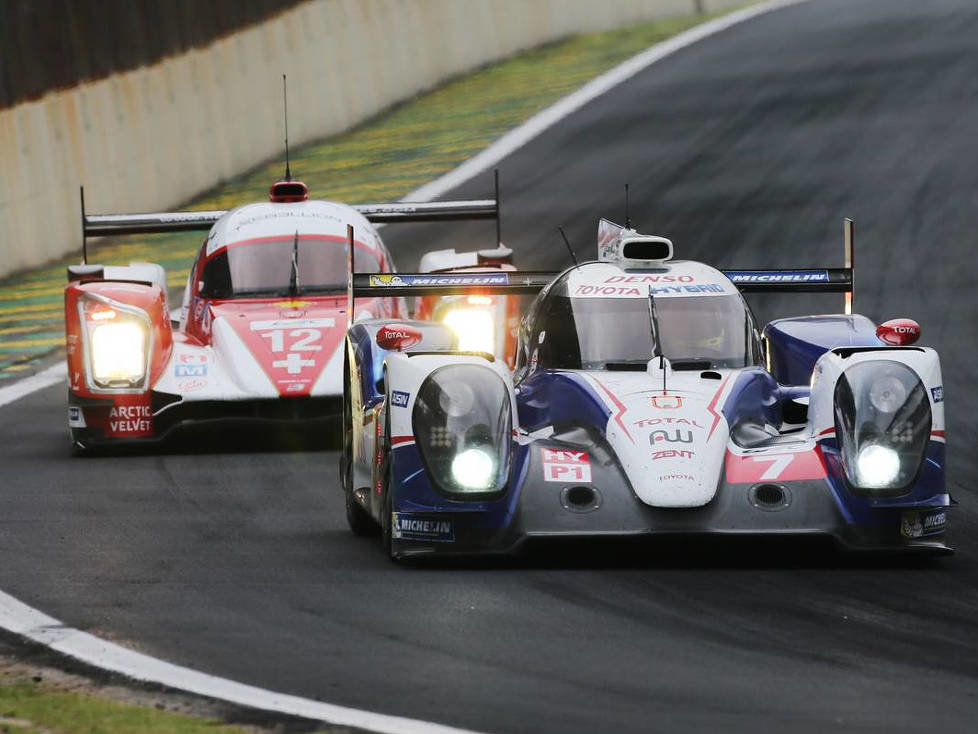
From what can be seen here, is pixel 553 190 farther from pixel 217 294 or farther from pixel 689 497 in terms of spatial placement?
Result: pixel 689 497

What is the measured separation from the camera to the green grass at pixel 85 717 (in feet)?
22.0

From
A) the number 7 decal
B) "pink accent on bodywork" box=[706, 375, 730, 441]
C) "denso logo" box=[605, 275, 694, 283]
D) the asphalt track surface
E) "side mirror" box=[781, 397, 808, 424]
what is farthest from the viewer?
"denso logo" box=[605, 275, 694, 283]

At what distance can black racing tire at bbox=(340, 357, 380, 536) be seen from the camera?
1112 centimetres

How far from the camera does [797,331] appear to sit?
12297mm

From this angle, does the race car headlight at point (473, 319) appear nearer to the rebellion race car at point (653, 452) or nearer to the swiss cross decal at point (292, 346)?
the swiss cross decal at point (292, 346)

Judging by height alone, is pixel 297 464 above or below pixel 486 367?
below

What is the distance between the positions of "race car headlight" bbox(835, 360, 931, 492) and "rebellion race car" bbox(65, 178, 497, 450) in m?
4.83

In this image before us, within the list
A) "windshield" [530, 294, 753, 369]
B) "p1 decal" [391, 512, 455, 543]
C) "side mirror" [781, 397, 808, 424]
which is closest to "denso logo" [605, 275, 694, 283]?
"windshield" [530, 294, 753, 369]

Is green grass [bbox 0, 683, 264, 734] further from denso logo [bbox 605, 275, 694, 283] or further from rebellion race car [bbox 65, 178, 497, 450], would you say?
rebellion race car [bbox 65, 178, 497, 450]

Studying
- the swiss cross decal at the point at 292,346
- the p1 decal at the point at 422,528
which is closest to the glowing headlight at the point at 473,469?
the p1 decal at the point at 422,528

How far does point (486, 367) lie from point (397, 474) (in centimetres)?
63

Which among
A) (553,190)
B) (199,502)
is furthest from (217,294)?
(553,190)

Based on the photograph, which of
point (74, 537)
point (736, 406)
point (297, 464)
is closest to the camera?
point (736, 406)

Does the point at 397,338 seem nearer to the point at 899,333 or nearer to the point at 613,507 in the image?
the point at 613,507
